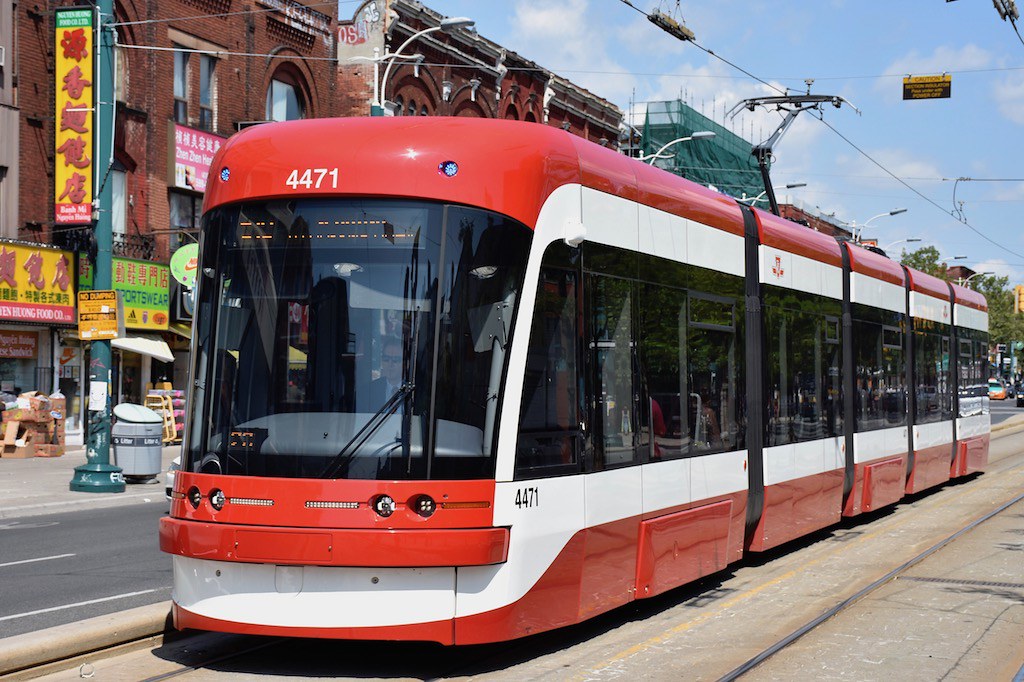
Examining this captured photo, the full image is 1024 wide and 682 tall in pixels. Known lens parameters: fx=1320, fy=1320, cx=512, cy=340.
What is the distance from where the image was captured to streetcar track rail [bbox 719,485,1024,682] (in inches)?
316

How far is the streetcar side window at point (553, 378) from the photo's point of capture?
7.92m

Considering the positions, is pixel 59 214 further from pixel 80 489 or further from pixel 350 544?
pixel 350 544

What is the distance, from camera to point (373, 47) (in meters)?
38.9

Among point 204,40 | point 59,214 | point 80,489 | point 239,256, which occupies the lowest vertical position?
point 80,489

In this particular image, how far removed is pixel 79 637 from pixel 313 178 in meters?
3.10

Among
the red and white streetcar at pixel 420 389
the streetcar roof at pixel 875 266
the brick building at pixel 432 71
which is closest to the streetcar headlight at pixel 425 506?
the red and white streetcar at pixel 420 389

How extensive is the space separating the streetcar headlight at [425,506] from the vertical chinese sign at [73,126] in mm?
21900

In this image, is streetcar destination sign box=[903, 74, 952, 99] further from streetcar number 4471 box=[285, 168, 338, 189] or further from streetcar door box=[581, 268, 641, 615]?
streetcar number 4471 box=[285, 168, 338, 189]

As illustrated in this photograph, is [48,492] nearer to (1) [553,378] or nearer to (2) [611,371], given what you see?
(2) [611,371]

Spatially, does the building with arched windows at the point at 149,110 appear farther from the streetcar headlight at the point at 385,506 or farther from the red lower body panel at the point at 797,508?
the streetcar headlight at the point at 385,506

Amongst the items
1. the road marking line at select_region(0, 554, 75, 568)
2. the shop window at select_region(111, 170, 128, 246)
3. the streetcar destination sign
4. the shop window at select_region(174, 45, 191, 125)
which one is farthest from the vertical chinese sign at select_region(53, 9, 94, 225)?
the streetcar destination sign

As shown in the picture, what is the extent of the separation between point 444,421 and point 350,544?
868 mm

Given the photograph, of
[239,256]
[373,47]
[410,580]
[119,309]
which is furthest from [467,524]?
[373,47]

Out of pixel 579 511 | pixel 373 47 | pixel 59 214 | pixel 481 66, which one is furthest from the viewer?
pixel 481 66
